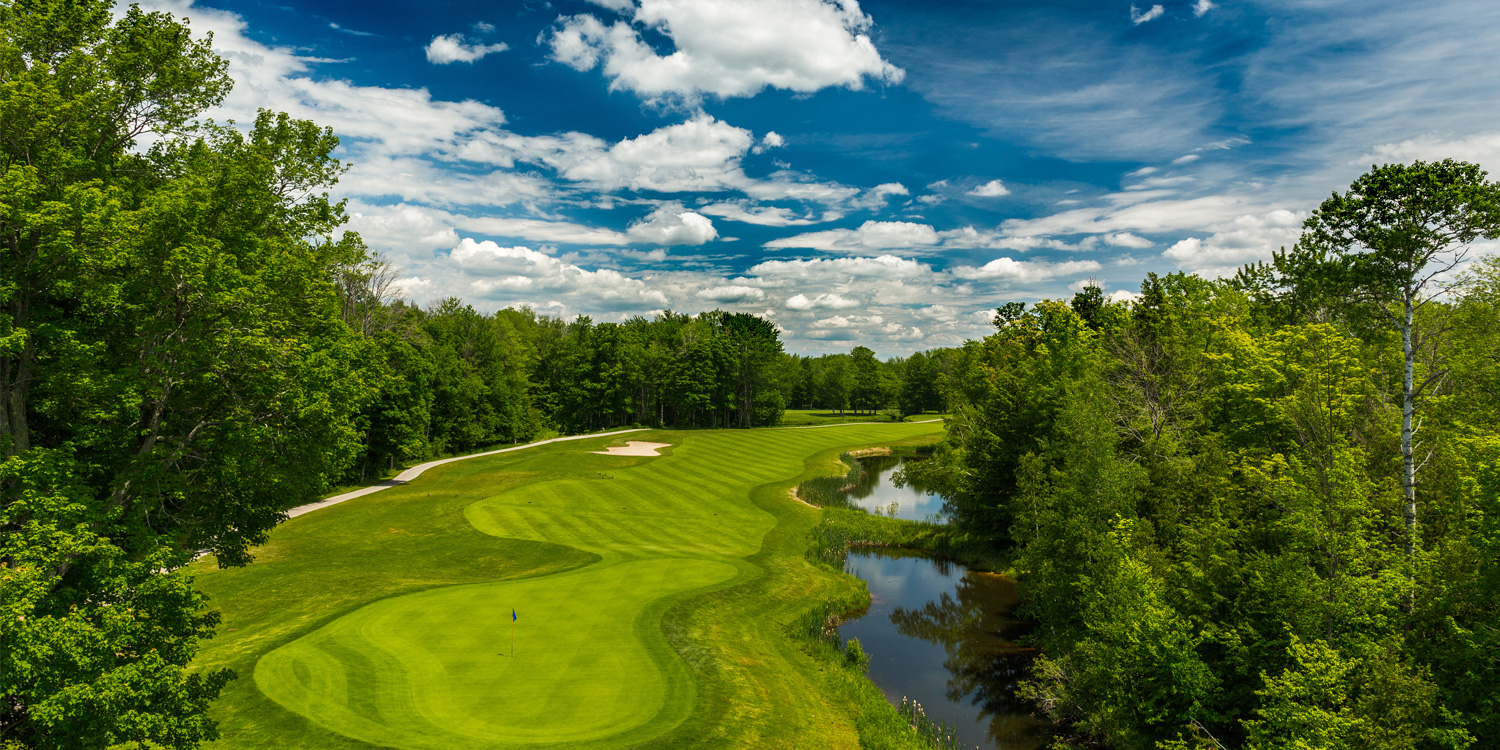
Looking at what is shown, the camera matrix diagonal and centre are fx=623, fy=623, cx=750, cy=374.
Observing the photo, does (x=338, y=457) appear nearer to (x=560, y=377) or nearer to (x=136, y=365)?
(x=136, y=365)

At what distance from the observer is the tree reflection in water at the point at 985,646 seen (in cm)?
2015

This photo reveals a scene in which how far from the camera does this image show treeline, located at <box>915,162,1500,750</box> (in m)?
13.1

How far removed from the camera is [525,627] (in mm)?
18984

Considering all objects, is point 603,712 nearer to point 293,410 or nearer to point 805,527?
point 293,410

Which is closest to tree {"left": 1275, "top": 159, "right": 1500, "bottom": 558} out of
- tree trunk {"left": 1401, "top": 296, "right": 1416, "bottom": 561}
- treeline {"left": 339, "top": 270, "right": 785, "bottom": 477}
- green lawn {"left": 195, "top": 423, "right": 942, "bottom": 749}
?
tree trunk {"left": 1401, "top": 296, "right": 1416, "bottom": 561}

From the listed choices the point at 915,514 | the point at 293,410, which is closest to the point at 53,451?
the point at 293,410

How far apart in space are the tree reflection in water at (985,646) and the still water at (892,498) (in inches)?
487

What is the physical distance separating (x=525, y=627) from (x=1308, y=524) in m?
20.7

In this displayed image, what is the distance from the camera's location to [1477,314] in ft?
68.0

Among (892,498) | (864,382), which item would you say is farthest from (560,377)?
(864,382)

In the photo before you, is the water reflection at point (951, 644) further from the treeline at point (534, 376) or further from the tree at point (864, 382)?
the tree at point (864, 382)

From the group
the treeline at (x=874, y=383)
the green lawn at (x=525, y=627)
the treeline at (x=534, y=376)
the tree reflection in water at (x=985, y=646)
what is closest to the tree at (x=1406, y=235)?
the tree reflection in water at (x=985, y=646)

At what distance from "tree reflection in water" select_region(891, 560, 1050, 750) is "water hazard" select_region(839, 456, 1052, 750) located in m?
0.04

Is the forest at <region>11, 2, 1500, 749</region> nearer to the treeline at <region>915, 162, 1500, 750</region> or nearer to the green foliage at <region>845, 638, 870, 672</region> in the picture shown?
the treeline at <region>915, 162, 1500, 750</region>
